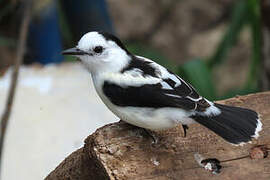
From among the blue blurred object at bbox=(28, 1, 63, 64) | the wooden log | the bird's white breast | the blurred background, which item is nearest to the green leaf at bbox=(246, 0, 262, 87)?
the blurred background

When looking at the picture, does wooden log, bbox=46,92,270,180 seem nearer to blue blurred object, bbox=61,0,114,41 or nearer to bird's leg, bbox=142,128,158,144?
bird's leg, bbox=142,128,158,144

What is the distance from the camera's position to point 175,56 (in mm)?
6387

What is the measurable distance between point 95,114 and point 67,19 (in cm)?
90

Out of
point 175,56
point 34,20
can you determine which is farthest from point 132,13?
point 34,20

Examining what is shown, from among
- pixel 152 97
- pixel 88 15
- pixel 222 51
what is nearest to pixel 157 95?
pixel 152 97

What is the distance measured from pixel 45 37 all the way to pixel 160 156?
108 inches

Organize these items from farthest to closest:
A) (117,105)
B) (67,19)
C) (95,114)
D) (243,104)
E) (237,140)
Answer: (67,19)
(95,114)
(243,104)
(117,105)
(237,140)

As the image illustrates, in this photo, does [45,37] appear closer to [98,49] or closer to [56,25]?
[56,25]

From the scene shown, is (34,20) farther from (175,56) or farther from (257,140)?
(257,140)

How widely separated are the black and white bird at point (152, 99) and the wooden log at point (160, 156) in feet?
0.24

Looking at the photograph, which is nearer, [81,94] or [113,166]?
[113,166]

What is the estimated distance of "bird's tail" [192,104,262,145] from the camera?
235 cm

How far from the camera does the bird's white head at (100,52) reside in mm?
2562

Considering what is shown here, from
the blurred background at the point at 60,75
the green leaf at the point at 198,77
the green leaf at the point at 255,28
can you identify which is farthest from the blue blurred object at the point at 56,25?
the green leaf at the point at 255,28
